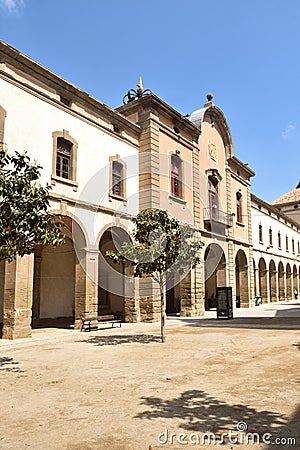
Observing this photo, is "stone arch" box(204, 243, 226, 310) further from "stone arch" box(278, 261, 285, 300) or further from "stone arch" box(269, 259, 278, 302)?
"stone arch" box(278, 261, 285, 300)

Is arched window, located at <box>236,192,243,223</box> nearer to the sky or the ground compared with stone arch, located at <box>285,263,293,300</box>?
nearer to the sky

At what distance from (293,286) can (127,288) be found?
99.7ft

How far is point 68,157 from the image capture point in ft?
50.5

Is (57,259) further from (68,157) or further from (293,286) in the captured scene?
(293,286)

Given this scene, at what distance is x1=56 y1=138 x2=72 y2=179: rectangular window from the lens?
1488 cm

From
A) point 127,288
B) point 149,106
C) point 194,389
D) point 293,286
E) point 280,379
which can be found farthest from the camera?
point 293,286

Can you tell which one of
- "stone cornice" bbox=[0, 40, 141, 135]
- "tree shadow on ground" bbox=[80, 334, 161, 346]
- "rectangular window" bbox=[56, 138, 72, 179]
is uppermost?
"stone cornice" bbox=[0, 40, 141, 135]

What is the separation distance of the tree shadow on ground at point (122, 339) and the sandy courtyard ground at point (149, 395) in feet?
1.95

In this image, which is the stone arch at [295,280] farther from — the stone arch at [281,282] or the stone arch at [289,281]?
the stone arch at [281,282]

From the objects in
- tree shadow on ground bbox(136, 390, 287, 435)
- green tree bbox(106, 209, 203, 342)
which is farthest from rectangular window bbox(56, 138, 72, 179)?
tree shadow on ground bbox(136, 390, 287, 435)

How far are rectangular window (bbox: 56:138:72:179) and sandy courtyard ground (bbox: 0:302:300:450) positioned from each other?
22.6ft

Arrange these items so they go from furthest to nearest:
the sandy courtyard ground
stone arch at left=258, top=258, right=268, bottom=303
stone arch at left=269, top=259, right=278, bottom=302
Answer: stone arch at left=269, top=259, right=278, bottom=302
stone arch at left=258, top=258, right=268, bottom=303
the sandy courtyard ground

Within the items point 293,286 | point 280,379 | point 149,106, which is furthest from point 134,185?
point 293,286

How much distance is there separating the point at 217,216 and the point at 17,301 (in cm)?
1513
